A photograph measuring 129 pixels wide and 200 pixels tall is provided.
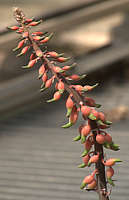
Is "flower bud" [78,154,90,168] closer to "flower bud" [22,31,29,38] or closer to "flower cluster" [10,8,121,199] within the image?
"flower cluster" [10,8,121,199]

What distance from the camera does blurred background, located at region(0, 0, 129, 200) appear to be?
11.7ft

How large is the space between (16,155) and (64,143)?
453 millimetres

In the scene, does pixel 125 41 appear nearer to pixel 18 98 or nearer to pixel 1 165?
pixel 18 98

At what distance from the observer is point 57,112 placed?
518cm

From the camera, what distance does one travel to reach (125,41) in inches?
245

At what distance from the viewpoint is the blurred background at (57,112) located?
358 centimetres

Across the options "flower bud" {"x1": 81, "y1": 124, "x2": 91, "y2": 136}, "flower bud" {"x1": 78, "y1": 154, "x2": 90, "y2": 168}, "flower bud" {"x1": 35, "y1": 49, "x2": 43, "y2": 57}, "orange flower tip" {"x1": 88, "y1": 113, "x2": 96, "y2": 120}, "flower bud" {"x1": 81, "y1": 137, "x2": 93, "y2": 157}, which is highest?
"flower bud" {"x1": 35, "y1": 49, "x2": 43, "y2": 57}

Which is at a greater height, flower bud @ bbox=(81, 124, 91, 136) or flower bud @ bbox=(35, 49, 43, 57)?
flower bud @ bbox=(35, 49, 43, 57)

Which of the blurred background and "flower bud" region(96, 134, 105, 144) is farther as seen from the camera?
the blurred background

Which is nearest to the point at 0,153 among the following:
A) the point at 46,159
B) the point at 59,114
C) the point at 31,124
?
the point at 46,159

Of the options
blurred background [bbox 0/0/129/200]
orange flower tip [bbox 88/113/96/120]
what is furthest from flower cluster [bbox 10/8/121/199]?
blurred background [bbox 0/0/129/200]

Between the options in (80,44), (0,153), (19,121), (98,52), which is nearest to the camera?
(0,153)

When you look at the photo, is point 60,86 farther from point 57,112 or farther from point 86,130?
point 57,112

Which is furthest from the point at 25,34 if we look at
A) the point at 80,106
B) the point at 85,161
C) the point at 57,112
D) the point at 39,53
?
the point at 57,112
